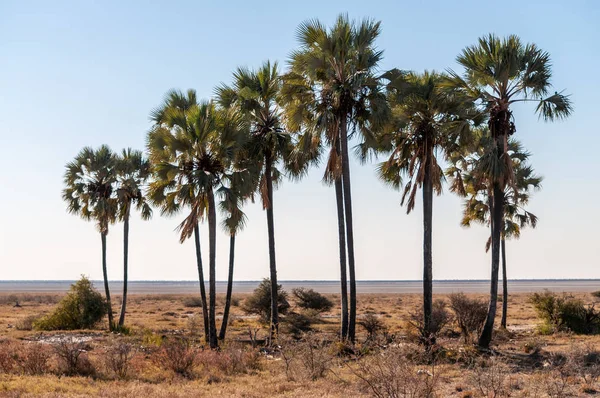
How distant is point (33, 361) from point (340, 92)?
1365 centimetres

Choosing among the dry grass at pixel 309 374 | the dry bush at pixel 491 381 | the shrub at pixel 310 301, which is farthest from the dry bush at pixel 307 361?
the shrub at pixel 310 301

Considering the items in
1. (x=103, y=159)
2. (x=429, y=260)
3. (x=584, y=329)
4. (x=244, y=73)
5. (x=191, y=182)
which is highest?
(x=244, y=73)

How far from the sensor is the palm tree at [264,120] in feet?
86.4

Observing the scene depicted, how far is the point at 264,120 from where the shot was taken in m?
26.7

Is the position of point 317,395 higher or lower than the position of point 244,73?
lower

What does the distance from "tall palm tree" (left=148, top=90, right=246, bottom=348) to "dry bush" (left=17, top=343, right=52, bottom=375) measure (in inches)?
279

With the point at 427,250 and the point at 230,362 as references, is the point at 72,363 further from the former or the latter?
the point at 427,250

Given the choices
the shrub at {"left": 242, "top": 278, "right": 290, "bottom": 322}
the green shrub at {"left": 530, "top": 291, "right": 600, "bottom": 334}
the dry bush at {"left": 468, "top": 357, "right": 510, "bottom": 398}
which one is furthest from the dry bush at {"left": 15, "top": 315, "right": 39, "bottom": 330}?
the dry bush at {"left": 468, "top": 357, "right": 510, "bottom": 398}

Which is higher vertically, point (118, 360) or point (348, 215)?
point (348, 215)

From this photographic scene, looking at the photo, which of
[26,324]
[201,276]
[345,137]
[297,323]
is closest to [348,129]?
[345,137]

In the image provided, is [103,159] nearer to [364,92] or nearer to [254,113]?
[254,113]

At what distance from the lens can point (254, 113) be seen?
2656cm

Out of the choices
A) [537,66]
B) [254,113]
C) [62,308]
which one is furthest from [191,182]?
[62,308]

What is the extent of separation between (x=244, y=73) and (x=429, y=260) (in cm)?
1118
